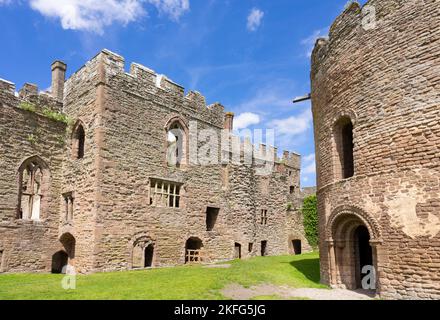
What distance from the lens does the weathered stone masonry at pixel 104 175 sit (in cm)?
1625

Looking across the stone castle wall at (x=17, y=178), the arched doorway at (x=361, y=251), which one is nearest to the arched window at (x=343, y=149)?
the arched doorway at (x=361, y=251)

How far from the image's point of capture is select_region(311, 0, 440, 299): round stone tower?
922 cm

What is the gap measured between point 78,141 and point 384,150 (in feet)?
45.5

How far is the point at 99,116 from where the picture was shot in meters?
16.7

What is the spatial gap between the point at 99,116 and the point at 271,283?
9935 millimetres

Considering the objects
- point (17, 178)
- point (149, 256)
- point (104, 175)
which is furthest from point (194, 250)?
point (17, 178)

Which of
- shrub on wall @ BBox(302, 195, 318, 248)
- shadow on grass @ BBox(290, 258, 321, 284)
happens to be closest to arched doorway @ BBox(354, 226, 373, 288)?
shadow on grass @ BBox(290, 258, 321, 284)

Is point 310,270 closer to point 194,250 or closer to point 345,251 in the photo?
point 345,251

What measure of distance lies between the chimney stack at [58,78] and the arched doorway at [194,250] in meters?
10.4

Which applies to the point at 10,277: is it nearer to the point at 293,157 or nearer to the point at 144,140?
the point at 144,140

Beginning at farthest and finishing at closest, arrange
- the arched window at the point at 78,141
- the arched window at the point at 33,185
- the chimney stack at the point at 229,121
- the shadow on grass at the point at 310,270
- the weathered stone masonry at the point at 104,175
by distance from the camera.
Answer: the chimney stack at the point at 229,121 → the arched window at the point at 78,141 → the arched window at the point at 33,185 → the weathered stone masonry at the point at 104,175 → the shadow on grass at the point at 310,270

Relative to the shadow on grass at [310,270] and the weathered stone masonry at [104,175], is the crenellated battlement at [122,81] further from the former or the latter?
the shadow on grass at [310,270]

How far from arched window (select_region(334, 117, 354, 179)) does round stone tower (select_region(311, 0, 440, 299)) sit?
0.11 ft
